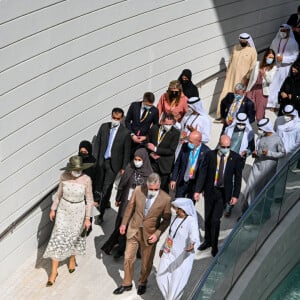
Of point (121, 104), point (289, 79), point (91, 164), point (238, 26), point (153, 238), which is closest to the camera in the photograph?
point (153, 238)

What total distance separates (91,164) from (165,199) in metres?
1.24

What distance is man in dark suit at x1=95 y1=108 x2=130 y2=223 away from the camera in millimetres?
11586

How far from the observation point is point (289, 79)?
45.3 feet

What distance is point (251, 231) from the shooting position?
34.7 feet

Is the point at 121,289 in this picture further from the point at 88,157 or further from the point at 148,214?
the point at 88,157

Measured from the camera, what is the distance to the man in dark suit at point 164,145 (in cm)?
1155

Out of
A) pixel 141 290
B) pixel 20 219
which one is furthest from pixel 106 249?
pixel 20 219

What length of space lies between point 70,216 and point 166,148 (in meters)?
1.76

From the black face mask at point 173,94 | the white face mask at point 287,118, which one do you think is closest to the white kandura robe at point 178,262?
the white face mask at point 287,118

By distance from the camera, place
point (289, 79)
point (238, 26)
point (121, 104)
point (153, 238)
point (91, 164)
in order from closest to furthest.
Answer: point (153, 238) → point (91, 164) → point (121, 104) → point (289, 79) → point (238, 26)

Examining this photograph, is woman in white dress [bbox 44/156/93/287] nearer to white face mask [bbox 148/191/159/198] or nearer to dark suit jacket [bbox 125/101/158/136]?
white face mask [bbox 148/191/159/198]

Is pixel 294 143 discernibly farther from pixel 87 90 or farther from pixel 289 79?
pixel 87 90

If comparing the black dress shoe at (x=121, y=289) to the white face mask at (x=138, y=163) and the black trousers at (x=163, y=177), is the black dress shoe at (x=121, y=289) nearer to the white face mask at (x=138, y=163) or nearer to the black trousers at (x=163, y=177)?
the white face mask at (x=138, y=163)

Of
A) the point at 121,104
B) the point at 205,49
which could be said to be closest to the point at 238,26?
the point at 205,49
